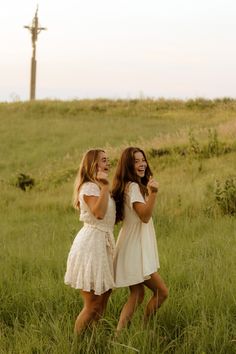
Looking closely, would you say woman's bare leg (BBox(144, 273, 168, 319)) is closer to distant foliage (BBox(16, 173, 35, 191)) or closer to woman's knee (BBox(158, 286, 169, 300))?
woman's knee (BBox(158, 286, 169, 300))

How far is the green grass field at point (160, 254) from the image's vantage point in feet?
14.3

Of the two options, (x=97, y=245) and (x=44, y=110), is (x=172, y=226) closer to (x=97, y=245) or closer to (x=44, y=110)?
(x=97, y=245)

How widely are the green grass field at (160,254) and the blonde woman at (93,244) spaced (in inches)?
6.9

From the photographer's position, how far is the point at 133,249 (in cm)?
461

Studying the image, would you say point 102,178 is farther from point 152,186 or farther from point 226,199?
point 226,199

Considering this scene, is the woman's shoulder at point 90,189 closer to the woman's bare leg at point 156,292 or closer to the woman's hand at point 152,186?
the woman's hand at point 152,186

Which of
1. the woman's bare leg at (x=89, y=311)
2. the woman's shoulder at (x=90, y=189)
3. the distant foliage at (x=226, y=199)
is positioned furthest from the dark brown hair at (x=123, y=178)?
the distant foliage at (x=226, y=199)

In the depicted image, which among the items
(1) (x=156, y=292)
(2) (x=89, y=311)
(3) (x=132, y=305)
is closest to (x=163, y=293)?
(1) (x=156, y=292)

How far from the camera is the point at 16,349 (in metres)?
4.31

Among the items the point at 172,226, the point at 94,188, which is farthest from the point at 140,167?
the point at 172,226

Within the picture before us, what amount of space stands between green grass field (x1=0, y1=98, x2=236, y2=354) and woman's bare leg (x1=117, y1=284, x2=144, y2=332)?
0.33 feet

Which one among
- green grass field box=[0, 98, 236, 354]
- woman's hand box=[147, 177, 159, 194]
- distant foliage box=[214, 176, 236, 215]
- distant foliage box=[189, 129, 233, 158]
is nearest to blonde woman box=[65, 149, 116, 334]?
green grass field box=[0, 98, 236, 354]

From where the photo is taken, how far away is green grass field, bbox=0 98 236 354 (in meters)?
4.36

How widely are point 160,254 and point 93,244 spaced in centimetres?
240
